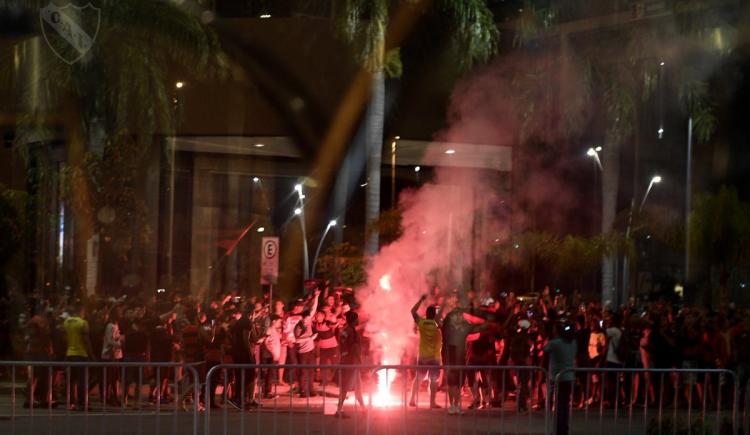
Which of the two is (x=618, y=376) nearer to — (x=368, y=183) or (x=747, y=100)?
(x=368, y=183)

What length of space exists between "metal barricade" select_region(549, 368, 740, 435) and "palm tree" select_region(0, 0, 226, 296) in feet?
48.8

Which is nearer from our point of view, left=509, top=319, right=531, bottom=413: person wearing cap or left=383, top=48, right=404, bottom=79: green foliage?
left=509, top=319, right=531, bottom=413: person wearing cap

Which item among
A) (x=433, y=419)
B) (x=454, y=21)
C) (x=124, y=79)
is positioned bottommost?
(x=433, y=419)

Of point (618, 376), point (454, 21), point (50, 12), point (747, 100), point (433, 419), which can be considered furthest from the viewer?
point (747, 100)

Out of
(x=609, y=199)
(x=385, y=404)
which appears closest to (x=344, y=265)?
(x=609, y=199)

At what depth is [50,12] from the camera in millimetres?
25438

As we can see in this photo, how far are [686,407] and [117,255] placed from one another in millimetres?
17759

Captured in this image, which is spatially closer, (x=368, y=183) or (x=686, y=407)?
(x=686, y=407)

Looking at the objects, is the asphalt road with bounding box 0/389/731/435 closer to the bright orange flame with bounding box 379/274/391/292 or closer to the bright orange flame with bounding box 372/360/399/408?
the bright orange flame with bounding box 372/360/399/408

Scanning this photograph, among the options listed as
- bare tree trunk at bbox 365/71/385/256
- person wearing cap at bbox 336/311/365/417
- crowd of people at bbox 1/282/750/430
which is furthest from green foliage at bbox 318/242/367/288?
person wearing cap at bbox 336/311/365/417

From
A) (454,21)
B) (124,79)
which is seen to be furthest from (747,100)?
(124,79)

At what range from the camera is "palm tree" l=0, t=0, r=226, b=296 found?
25500 millimetres

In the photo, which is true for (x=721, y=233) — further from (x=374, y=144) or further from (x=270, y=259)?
(x=270, y=259)

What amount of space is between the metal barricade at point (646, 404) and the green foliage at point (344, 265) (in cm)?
→ 1182
